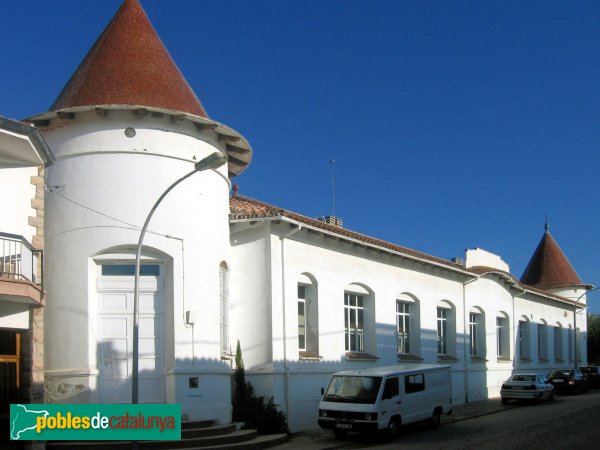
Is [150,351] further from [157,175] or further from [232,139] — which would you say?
[232,139]

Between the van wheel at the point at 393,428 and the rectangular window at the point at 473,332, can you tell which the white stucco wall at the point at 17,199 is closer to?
the van wheel at the point at 393,428

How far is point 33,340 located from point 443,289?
65.1ft

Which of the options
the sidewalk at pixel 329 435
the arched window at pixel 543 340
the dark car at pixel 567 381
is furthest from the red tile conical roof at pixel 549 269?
the sidewalk at pixel 329 435

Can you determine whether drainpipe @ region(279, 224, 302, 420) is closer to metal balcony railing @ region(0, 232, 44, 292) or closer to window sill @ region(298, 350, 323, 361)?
window sill @ region(298, 350, 323, 361)

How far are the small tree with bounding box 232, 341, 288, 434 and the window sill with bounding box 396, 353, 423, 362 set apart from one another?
27.2 ft

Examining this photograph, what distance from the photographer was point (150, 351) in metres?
19.4

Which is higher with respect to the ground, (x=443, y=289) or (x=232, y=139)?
(x=232, y=139)

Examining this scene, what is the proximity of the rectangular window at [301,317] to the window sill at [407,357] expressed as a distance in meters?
5.77

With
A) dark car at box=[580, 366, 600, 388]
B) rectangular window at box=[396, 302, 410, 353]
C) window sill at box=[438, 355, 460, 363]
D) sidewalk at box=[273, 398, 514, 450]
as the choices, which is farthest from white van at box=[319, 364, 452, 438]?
dark car at box=[580, 366, 600, 388]

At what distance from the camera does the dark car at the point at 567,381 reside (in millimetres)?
38406

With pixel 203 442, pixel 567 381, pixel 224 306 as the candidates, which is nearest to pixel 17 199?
pixel 203 442

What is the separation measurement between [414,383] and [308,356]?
338 cm

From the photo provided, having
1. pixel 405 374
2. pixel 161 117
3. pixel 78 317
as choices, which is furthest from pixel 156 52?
pixel 405 374

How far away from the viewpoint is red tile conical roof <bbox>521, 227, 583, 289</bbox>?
2046 inches
